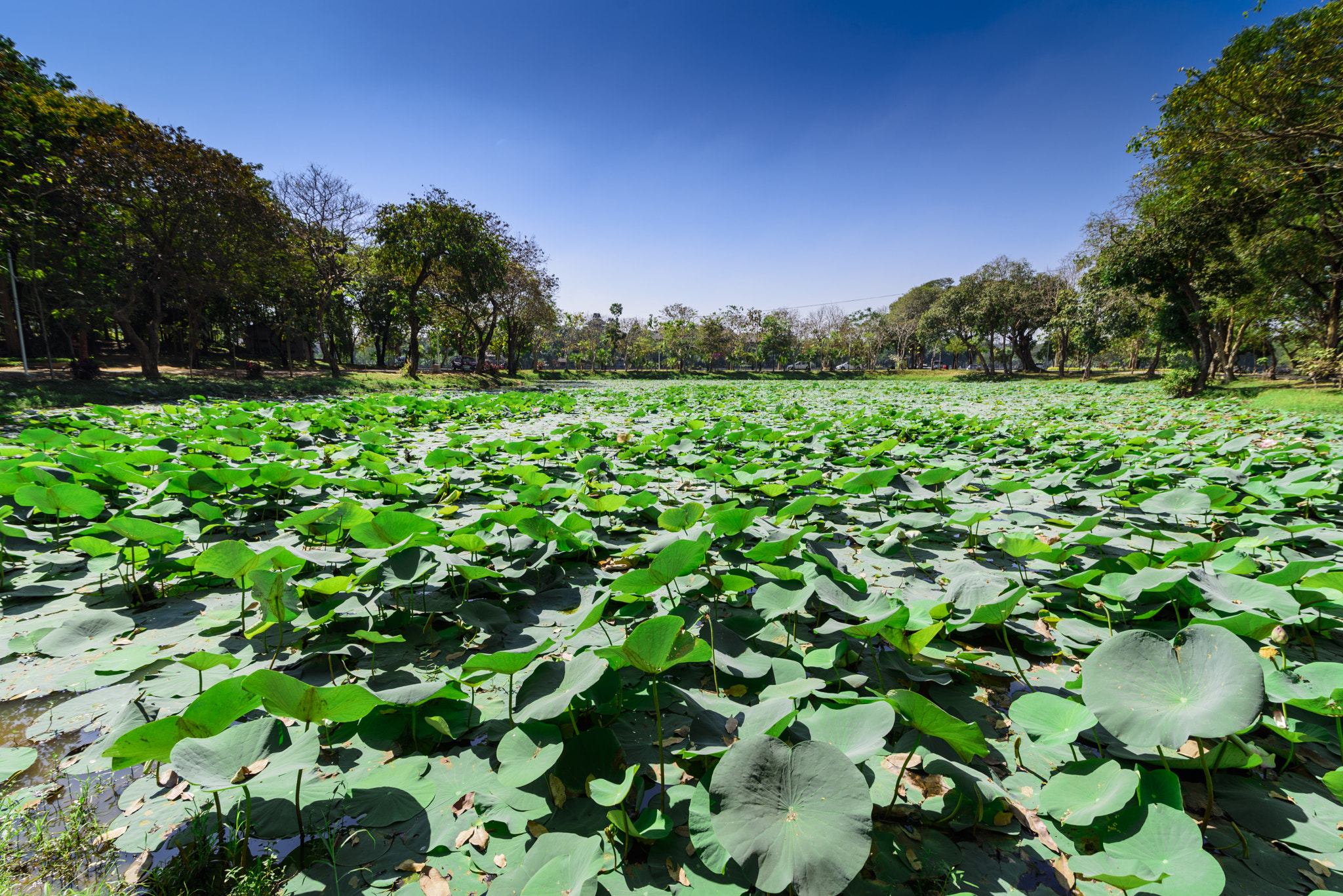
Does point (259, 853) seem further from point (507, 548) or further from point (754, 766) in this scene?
point (507, 548)

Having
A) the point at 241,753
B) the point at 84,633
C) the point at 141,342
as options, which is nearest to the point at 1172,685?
the point at 241,753

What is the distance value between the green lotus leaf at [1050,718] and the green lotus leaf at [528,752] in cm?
107

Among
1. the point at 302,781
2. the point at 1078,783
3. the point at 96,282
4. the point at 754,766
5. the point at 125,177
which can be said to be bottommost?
the point at 302,781

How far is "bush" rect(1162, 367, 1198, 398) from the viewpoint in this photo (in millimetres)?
13141

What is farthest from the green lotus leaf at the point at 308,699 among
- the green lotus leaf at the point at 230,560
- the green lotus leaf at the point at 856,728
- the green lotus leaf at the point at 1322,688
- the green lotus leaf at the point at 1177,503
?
the green lotus leaf at the point at 1177,503

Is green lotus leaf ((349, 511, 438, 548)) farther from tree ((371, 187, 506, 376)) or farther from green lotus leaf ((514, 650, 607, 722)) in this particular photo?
tree ((371, 187, 506, 376))

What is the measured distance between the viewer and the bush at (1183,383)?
13141mm

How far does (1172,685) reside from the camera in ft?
3.68

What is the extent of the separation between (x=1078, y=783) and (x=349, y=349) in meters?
43.7

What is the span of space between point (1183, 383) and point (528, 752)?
60.7 feet

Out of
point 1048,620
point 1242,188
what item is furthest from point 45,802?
point 1242,188

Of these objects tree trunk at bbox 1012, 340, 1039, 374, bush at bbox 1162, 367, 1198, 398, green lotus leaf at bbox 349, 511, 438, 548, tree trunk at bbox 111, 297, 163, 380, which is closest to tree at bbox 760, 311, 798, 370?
tree trunk at bbox 1012, 340, 1039, 374

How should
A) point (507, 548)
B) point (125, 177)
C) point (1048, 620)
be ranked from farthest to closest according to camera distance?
point (125, 177) → point (507, 548) → point (1048, 620)

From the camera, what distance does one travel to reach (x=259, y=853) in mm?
951
